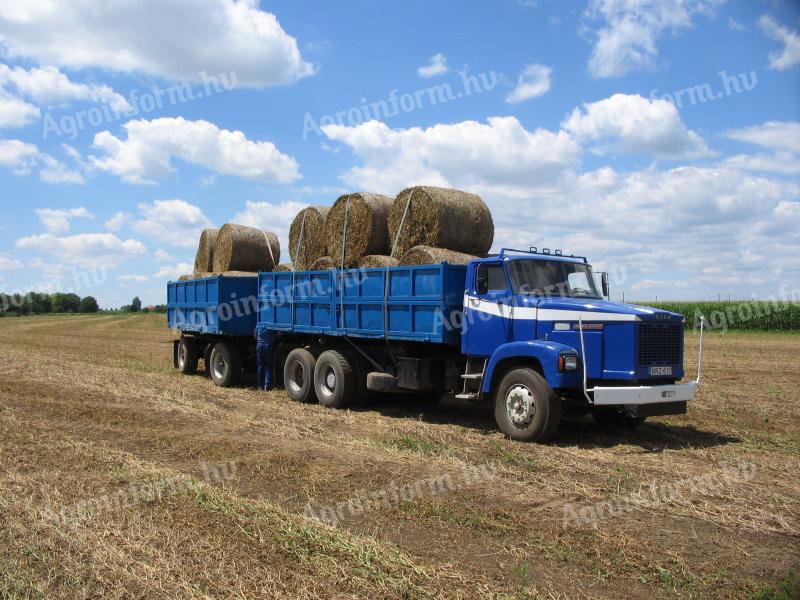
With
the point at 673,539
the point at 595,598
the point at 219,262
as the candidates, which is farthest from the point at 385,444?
the point at 219,262

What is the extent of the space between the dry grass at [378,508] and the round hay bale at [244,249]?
5.39m

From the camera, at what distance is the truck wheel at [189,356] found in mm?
16703

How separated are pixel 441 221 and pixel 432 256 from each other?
0.60 meters

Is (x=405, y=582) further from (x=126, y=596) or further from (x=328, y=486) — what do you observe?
(x=328, y=486)

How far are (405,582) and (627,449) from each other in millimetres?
4714

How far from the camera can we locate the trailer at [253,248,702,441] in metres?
8.42

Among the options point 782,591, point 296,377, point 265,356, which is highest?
point 265,356

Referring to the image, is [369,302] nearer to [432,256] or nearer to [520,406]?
[432,256]

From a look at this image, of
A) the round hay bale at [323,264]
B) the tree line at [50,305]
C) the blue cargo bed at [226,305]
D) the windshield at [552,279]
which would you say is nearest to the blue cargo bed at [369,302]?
the round hay bale at [323,264]

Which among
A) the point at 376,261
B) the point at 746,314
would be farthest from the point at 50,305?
the point at 376,261

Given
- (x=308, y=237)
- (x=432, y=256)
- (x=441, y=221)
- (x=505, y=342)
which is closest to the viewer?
(x=505, y=342)

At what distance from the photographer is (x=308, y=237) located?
13.1 m

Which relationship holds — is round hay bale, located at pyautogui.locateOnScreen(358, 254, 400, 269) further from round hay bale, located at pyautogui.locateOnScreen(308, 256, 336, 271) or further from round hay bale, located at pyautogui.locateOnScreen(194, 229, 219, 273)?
round hay bale, located at pyautogui.locateOnScreen(194, 229, 219, 273)

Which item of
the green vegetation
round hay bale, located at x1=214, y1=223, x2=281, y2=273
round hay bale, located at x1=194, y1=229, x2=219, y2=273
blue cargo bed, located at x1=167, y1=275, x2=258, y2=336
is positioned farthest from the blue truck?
round hay bale, located at x1=194, y1=229, x2=219, y2=273
